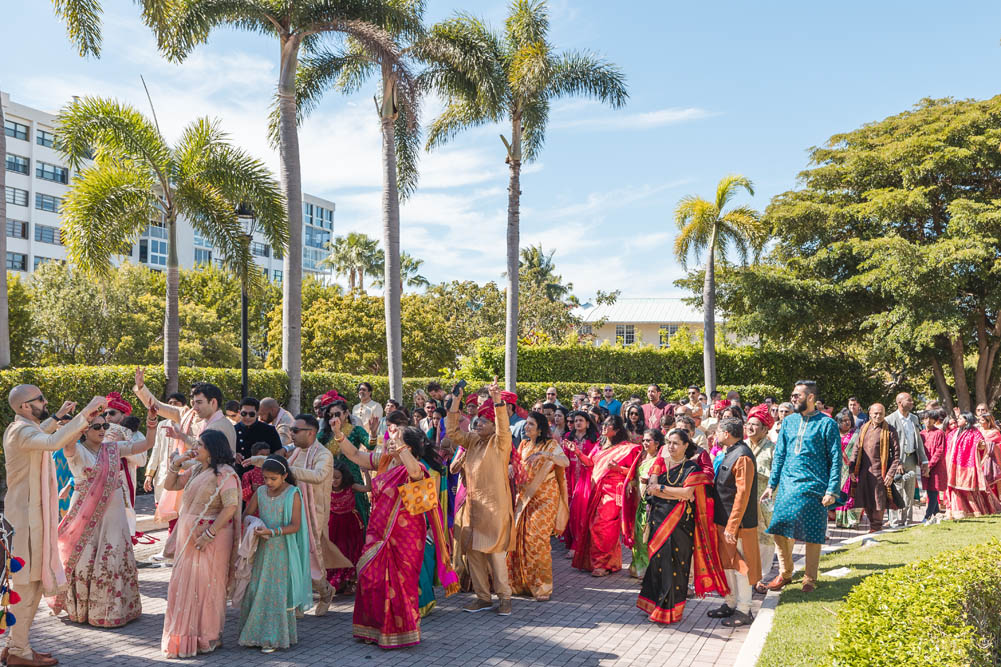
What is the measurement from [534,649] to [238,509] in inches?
103

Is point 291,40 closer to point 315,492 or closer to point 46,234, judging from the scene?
point 315,492

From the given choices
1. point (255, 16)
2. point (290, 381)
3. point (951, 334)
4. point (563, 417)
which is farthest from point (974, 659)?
point (951, 334)

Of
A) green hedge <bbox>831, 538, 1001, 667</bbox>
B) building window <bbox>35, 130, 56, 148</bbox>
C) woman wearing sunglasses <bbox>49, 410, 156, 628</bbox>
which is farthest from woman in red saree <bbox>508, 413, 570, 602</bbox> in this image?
building window <bbox>35, 130, 56, 148</bbox>

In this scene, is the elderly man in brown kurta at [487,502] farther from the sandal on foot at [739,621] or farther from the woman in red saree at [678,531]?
the sandal on foot at [739,621]

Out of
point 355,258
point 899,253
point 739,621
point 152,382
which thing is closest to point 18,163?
point 355,258

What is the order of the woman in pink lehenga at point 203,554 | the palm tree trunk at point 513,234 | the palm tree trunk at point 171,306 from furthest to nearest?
the palm tree trunk at point 513,234 → the palm tree trunk at point 171,306 → the woman in pink lehenga at point 203,554

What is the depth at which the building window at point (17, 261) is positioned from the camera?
166 feet

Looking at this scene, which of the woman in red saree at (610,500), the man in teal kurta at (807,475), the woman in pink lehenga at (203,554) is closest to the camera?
the woman in pink lehenga at (203,554)

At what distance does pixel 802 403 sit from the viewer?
7.49 m

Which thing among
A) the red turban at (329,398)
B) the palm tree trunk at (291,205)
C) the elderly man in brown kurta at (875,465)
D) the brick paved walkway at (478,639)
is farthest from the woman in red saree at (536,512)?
the palm tree trunk at (291,205)

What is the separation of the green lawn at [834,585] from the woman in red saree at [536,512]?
87.7 inches

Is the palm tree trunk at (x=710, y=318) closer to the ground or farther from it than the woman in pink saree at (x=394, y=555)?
farther from it

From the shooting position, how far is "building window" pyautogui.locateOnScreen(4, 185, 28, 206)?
1992 inches

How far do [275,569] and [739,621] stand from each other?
13.1 feet
